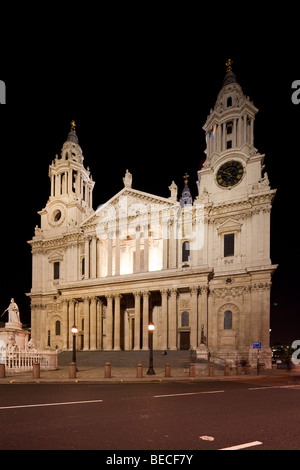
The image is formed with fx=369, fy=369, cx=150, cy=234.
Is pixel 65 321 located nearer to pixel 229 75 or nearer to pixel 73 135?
pixel 73 135

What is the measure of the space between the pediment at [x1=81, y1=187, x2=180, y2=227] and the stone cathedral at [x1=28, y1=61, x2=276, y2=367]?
0.13 m

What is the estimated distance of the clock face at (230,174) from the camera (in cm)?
4284

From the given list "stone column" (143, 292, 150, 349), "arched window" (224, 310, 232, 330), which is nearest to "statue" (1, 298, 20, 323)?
"stone column" (143, 292, 150, 349)

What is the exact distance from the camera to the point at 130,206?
153ft

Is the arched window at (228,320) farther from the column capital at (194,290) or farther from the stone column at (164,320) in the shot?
the stone column at (164,320)

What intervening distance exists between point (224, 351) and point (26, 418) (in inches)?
1332

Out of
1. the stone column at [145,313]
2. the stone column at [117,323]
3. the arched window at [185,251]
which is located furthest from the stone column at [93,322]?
the arched window at [185,251]

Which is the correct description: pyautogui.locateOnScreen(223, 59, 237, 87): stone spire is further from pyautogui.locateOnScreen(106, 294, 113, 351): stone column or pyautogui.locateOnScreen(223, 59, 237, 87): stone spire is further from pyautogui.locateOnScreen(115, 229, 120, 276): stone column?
pyautogui.locateOnScreen(106, 294, 113, 351): stone column

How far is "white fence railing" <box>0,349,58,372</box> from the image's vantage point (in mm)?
22808

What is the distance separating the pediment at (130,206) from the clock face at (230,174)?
20.3 feet
